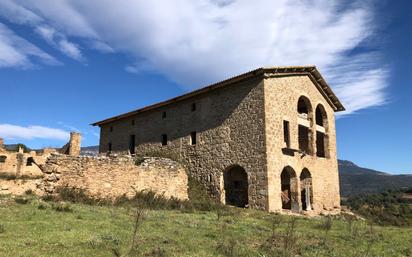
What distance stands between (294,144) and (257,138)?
3006mm

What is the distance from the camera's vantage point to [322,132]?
25.2 meters

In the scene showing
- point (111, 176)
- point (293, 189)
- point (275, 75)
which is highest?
point (275, 75)

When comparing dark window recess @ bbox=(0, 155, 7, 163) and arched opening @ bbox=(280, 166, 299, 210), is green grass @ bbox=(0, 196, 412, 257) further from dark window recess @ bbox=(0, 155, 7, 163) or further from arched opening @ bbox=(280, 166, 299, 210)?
dark window recess @ bbox=(0, 155, 7, 163)

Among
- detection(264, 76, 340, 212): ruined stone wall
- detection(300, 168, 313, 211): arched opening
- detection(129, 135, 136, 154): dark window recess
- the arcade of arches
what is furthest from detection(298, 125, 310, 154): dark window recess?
detection(129, 135, 136, 154): dark window recess

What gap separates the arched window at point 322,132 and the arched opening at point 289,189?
15.8 feet

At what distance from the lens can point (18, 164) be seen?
3017 cm

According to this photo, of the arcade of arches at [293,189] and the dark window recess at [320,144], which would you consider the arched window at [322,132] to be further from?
the arcade of arches at [293,189]

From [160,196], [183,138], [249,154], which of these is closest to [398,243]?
[249,154]

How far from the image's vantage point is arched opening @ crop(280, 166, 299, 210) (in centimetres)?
2045

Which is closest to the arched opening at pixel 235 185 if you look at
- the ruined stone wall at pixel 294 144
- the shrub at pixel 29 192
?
the ruined stone wall at pixel 294 144

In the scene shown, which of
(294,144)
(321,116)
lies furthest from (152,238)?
(321,116)

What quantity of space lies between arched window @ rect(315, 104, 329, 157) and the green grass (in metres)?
13.0

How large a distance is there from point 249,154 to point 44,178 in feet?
34.9

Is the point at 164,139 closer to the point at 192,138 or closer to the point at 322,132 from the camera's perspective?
the point at 192,138
